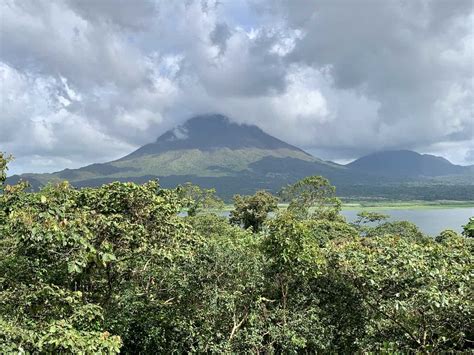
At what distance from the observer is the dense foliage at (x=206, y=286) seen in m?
5.57

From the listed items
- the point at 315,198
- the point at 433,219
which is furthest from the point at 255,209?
the point at 433,219

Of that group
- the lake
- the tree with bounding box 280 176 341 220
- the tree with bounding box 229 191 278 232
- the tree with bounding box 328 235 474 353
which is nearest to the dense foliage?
Answer: the tree with bounding box 328 235 474 353

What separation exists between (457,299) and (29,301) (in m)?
6.39

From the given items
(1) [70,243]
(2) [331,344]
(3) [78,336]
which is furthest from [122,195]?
(2) [331,344]

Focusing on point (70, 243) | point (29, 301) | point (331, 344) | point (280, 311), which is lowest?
point (331, 344)

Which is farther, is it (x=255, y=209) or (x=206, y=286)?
(x=255, y=209)

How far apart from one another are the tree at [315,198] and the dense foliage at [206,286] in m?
32.2

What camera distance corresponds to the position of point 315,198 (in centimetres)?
4238

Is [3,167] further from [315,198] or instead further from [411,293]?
[315,198]

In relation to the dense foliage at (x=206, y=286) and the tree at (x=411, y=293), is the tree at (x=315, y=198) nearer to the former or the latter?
the dense foliage at (x=206, y=286)

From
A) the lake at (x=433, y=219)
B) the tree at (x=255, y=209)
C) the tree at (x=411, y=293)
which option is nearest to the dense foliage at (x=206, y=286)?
the tree at (x=411, y=293)

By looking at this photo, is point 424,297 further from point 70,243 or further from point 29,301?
point 29,301

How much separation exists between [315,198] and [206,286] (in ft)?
117

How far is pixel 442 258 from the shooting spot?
24.4 feet
